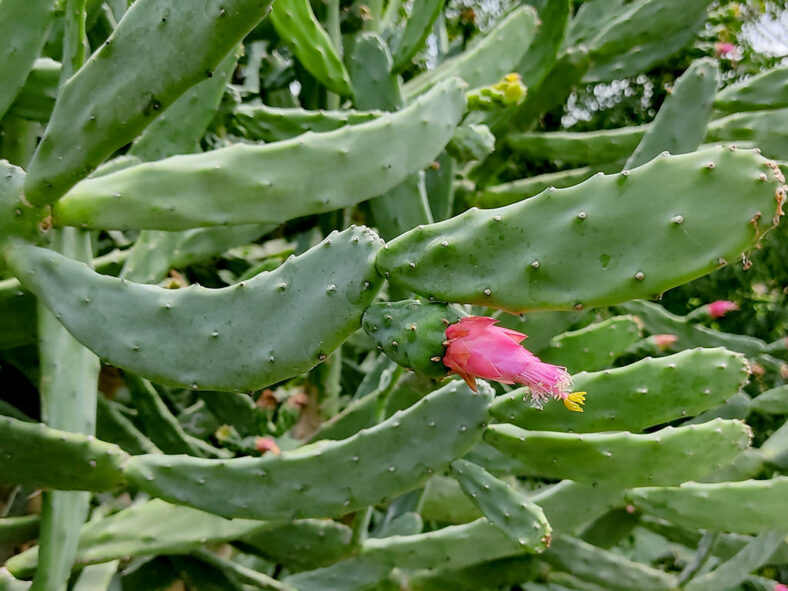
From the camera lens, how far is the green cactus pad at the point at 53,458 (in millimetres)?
1308

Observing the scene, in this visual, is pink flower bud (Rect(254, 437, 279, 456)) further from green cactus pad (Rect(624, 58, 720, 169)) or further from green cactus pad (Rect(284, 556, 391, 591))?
green cactus pad (Rect(624, 58, 720, 169))

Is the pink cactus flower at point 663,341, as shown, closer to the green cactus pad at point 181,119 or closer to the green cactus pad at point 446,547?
the green cactus pad at point 446,547

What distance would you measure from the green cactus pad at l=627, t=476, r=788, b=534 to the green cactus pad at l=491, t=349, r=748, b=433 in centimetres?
30

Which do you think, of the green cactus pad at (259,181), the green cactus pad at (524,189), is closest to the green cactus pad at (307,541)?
the green cactus pad at (259,181)

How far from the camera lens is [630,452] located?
1.45 meters

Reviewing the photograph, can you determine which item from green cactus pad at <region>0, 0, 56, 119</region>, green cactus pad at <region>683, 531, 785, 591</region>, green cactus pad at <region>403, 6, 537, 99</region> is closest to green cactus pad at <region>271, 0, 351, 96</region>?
green cactus pad at <region>403, 6, 537, 99</region>

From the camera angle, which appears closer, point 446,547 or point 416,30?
point 446,547

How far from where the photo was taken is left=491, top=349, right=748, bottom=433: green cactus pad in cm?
148

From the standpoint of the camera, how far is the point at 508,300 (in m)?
0.91

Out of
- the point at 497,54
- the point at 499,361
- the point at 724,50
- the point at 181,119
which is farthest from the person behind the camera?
the point at 724,50

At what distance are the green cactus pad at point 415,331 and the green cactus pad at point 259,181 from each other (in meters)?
0.48

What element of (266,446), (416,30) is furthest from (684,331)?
(266,446)

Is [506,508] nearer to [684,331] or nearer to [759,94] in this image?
[684,331]

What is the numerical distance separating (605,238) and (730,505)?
1066 mm
